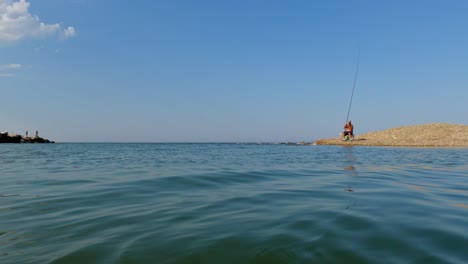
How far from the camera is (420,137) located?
34969 mm

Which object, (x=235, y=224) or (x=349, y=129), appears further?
(x=349, y=129)

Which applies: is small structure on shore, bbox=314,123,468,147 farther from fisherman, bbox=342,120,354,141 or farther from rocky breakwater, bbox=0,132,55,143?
rocky breakwater, bbox=0,132,55,143

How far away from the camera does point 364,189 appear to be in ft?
21.3

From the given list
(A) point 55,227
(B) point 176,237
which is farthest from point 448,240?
(A) point 55,227

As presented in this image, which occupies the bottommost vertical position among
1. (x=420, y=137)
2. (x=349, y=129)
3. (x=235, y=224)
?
(x=235, y=224)

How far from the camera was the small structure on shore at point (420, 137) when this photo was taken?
29.6 meters

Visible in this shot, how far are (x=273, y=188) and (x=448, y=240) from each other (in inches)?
153

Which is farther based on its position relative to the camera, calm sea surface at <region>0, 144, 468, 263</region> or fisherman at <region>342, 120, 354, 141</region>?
fisherman at <region>342, 120, 354, 141</region>

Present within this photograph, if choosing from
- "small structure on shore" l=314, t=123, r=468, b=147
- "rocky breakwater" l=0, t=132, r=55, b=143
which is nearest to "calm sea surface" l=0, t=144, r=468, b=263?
"small structure on shore" l=314, t=123, r=468, b=147

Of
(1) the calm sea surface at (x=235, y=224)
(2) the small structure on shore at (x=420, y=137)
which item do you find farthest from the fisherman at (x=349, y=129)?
(1) the calm sea surface at (x=235, y=224)

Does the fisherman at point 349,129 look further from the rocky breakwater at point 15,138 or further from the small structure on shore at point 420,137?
the rocky breakwater at point 15,138

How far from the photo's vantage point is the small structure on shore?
2957cm

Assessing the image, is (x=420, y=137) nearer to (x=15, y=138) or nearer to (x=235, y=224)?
(x=235, y=224)

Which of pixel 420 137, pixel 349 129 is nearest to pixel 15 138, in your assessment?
pixel 349 129
